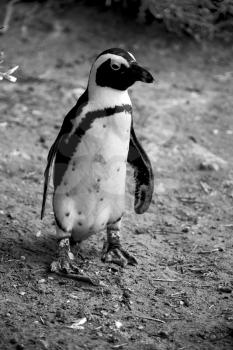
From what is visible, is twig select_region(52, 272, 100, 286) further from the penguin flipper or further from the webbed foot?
the penguin flipper

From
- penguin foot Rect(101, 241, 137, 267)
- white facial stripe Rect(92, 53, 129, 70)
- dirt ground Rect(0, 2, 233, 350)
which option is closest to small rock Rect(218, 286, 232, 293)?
dirt ground Rect(0, 2, 233, 350)

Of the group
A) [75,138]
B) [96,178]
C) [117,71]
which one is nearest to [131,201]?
[96,178]

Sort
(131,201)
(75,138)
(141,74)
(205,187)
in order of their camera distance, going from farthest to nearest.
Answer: (205,187), (131,201), (75,138), (141,74)

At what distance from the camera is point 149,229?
11.5 ft

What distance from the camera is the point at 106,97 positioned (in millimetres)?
2764

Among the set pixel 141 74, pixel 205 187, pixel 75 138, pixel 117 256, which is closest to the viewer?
pixel 141 74

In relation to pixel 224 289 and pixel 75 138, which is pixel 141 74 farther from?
pixel 224 289

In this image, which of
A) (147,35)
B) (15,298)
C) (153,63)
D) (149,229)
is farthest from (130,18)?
(15,298)

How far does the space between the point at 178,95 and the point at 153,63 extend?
29.1 inches

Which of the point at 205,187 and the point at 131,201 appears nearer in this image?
the point at 131,201

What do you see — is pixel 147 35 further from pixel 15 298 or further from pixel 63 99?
pixel 15 298

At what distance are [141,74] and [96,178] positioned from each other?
20.2 inches

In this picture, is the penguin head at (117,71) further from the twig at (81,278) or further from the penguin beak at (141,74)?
the twig at (81,278)

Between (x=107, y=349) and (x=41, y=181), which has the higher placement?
(x=107, y=349)
